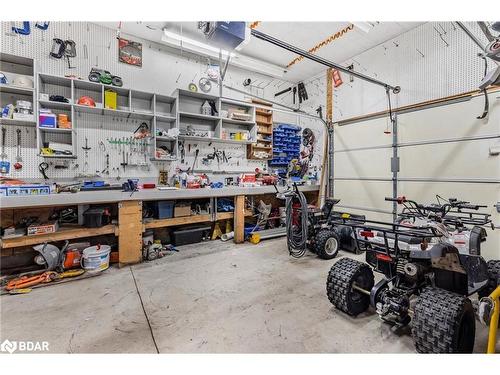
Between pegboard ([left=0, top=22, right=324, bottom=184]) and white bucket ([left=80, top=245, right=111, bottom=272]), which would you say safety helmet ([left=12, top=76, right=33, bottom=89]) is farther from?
white bucket ([left=80, top=245, right=111, bottom=272])

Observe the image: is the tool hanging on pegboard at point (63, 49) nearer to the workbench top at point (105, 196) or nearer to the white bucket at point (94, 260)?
the workbench top at point (105, 196)

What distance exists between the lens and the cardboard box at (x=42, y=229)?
254 centimetres

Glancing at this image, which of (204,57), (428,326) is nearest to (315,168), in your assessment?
(204,57)

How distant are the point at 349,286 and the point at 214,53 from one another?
406cm

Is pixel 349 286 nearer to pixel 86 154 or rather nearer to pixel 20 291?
pixel 20 291

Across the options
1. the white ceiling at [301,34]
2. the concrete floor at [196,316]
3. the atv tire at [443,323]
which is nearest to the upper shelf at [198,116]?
the white ceiling at [301,34]

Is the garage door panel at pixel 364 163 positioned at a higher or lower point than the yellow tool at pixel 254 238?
higher

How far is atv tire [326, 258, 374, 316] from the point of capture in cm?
183

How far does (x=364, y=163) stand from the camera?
4441 millimetres

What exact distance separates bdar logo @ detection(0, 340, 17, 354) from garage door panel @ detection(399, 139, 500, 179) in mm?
4965

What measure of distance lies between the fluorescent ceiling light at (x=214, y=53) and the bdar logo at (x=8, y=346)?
3.43 m

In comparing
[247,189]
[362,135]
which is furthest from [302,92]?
[247,189]

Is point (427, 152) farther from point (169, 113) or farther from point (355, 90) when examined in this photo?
point (169, 113)

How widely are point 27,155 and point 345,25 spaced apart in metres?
5.04
